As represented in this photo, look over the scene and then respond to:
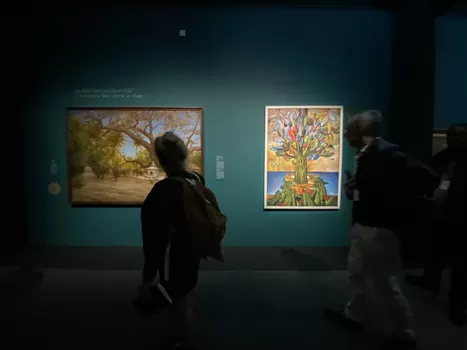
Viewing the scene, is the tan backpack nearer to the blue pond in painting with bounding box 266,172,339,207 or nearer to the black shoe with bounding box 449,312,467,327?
the black shoe with bounding box 449,312,467,327

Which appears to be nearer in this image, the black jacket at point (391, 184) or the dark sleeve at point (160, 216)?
the dark sleeve at point (160, 216)

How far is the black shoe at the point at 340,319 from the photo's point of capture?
2922mm

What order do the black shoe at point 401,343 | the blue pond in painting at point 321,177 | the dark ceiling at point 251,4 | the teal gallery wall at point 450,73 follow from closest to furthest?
the black shoe at point 401,343 → the dark ceiling at point 251,4 → the teal gallery wall at point 450,73 → the blue pond in painting at point 321,177

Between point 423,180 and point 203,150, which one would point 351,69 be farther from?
point 423,180

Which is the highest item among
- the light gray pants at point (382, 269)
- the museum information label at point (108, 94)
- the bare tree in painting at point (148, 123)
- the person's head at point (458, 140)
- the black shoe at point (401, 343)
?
the museum information label at point (108, 94)

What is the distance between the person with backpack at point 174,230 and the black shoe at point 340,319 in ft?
4.27

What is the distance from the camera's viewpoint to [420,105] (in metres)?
4.18

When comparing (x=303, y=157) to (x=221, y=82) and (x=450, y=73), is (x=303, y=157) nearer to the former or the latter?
(x=221, y=82)

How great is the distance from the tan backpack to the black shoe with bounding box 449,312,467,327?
2.08 m

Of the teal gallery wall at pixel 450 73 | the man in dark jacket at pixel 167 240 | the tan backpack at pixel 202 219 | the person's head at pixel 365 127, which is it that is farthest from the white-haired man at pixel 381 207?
the teal gallery wall at pixel 450 73

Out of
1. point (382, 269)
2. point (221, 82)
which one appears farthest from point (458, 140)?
point (221, 82)

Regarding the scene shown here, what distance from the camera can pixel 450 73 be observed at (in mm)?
4508

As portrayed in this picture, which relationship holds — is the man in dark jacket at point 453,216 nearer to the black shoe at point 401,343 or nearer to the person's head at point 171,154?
the black shoe at point 401,343

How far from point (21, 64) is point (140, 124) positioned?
156 cm
